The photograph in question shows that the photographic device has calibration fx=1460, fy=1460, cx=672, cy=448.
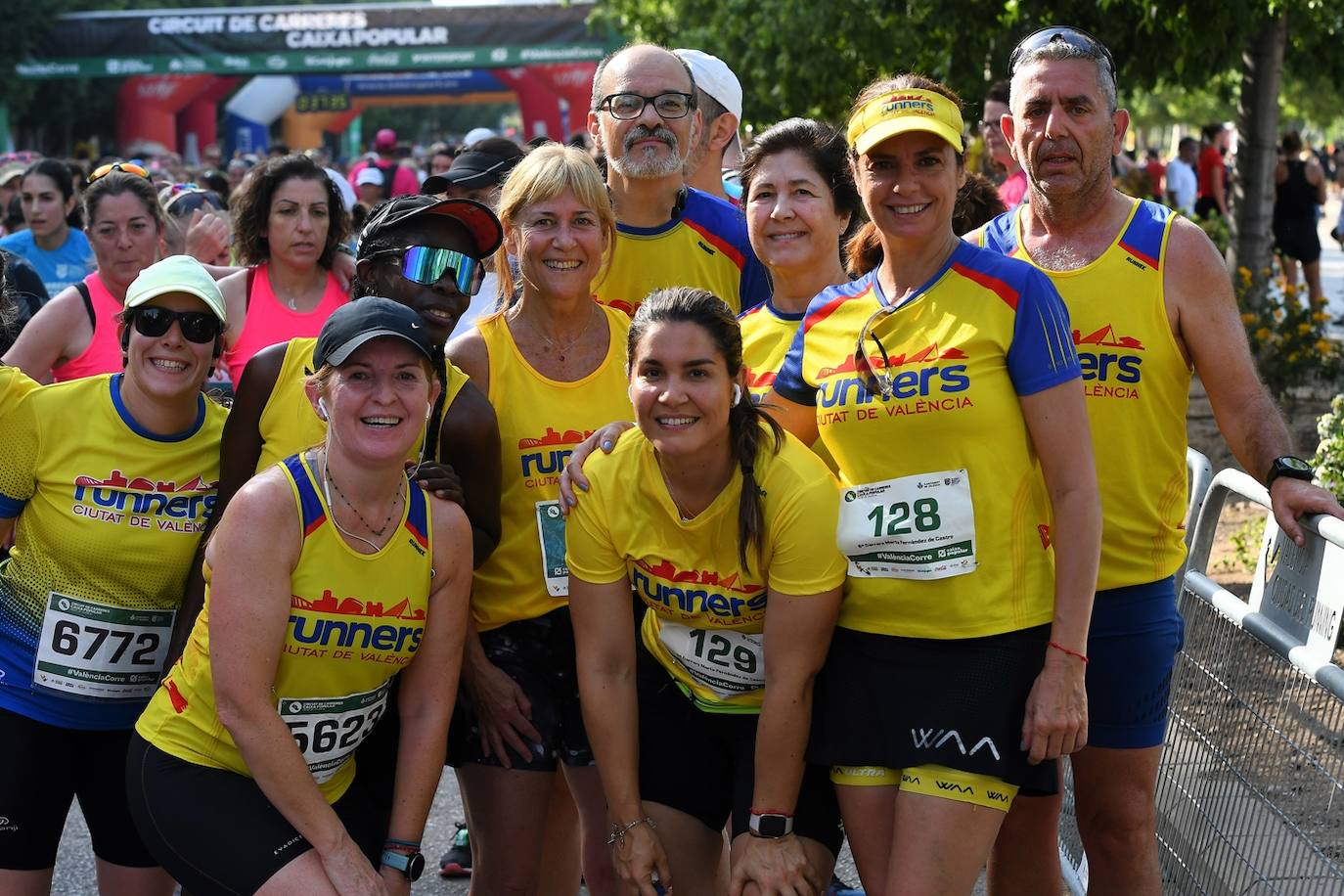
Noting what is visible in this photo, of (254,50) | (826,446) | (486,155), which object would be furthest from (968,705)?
(254,50)

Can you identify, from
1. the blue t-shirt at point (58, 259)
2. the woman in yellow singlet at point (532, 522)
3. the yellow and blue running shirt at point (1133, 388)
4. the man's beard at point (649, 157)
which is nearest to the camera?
the yellow and blue running shirt at point (1133, 388)

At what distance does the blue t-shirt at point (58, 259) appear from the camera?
8.31 meters

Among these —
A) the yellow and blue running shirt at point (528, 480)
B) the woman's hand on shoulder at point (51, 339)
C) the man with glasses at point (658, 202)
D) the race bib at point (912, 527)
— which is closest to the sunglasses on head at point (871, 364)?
the race bib at point (912, 527)

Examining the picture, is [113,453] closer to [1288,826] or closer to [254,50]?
[1288,826]

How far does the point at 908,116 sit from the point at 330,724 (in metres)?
1.84

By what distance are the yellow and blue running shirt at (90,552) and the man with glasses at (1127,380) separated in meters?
2.18

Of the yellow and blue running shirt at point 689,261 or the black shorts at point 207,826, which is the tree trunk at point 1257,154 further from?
the black shorts at point 207,826

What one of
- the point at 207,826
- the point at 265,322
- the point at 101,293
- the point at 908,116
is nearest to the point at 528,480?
the point at 207,826

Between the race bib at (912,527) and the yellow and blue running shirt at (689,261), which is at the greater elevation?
the yellow and blue running shirt at (689,261)

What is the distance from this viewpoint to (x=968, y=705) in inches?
123

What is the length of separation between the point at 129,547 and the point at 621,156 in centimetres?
179

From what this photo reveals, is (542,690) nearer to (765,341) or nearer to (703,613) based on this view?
(703,613)

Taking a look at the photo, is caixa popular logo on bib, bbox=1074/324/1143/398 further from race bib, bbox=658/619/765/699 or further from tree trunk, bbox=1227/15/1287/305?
tree trunk, bbox=1227/15/1287/305

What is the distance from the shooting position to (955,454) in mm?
3088
